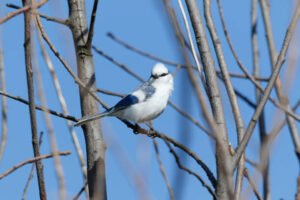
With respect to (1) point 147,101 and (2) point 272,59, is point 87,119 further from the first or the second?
(1) point 147,101

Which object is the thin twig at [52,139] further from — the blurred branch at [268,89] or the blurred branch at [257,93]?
the blurred branch at [257,93]

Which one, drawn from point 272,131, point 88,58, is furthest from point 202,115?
point 88,58

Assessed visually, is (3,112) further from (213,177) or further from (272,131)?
(272,131)

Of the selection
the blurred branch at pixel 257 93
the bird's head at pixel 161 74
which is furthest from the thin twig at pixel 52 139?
the bird's head at pixel 161 74

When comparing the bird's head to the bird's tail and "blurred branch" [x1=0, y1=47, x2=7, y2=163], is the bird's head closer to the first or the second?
"blurred branch" [x1=0, y1=47, x2=7, y2=163]

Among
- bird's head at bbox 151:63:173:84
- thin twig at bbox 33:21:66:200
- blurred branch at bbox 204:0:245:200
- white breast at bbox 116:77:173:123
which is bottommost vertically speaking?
thin twig at bbox 33:21:66:200

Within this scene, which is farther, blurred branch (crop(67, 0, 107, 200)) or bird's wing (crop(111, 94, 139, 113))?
bird's wing (crop(111, 94, 139, 113))

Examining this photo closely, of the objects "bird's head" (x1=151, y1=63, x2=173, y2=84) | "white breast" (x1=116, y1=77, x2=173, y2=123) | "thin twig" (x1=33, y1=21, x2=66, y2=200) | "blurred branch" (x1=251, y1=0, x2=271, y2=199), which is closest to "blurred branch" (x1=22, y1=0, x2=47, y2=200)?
"thin twig" (x1=33, y1=21, x2=66, y2=200)

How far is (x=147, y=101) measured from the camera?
3594mm

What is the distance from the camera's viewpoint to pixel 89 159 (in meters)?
2.27

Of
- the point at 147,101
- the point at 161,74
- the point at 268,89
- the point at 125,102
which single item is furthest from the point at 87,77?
the point at 161,74

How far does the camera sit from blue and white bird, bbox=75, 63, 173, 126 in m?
3.48

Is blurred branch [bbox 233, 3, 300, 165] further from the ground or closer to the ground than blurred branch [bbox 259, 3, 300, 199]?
closer to the ground

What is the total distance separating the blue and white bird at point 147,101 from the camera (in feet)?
11.4
